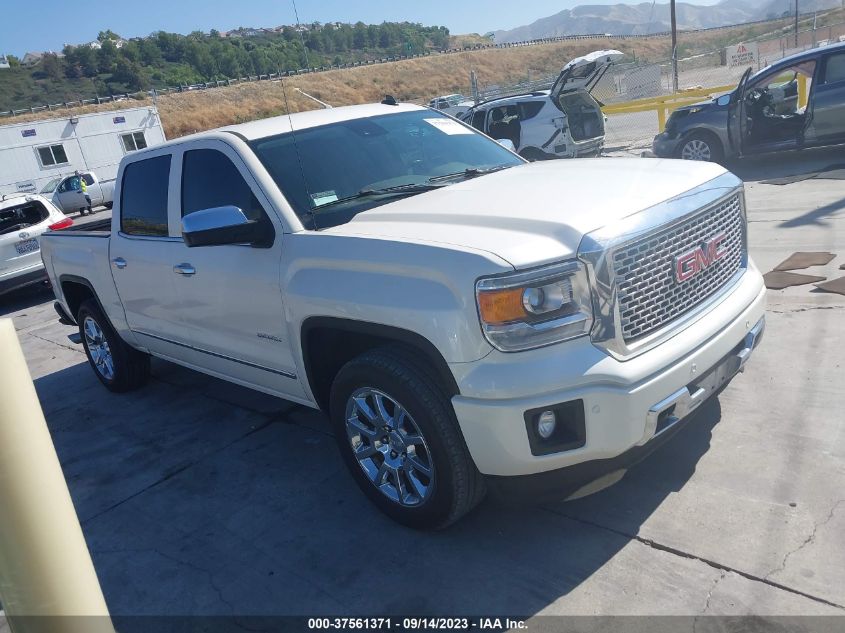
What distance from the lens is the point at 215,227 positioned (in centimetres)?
359

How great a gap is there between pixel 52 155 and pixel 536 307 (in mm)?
35424

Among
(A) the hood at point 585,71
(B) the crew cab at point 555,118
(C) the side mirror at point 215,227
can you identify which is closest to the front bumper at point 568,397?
(C) the side mirror at point 215,227

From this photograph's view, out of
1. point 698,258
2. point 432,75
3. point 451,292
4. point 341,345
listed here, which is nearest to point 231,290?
point 341,345

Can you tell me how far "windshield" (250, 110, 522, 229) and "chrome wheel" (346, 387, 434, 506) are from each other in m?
0.97

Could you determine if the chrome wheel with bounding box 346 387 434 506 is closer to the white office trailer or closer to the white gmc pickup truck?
the white gmc pickup truck

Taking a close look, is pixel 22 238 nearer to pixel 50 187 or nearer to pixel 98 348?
pixel 98 348

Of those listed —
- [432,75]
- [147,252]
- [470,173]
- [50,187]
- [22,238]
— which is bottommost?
[50,187]

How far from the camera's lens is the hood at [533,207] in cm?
286

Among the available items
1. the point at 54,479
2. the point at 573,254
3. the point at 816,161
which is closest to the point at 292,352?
the point at 573,254

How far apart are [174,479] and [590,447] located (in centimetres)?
278

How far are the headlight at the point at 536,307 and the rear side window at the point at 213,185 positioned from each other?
1654mm

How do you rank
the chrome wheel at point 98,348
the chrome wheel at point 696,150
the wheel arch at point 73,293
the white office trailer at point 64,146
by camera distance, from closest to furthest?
the chrome wheel at point 98,348 → the wheel arch at point 73,293 → the chrome wheel at point 696,150 → the white office trailer at point 64,146

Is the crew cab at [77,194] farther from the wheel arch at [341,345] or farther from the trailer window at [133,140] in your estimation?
the wheel arch at [341,345]

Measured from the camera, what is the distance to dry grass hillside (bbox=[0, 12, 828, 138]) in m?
22.4
